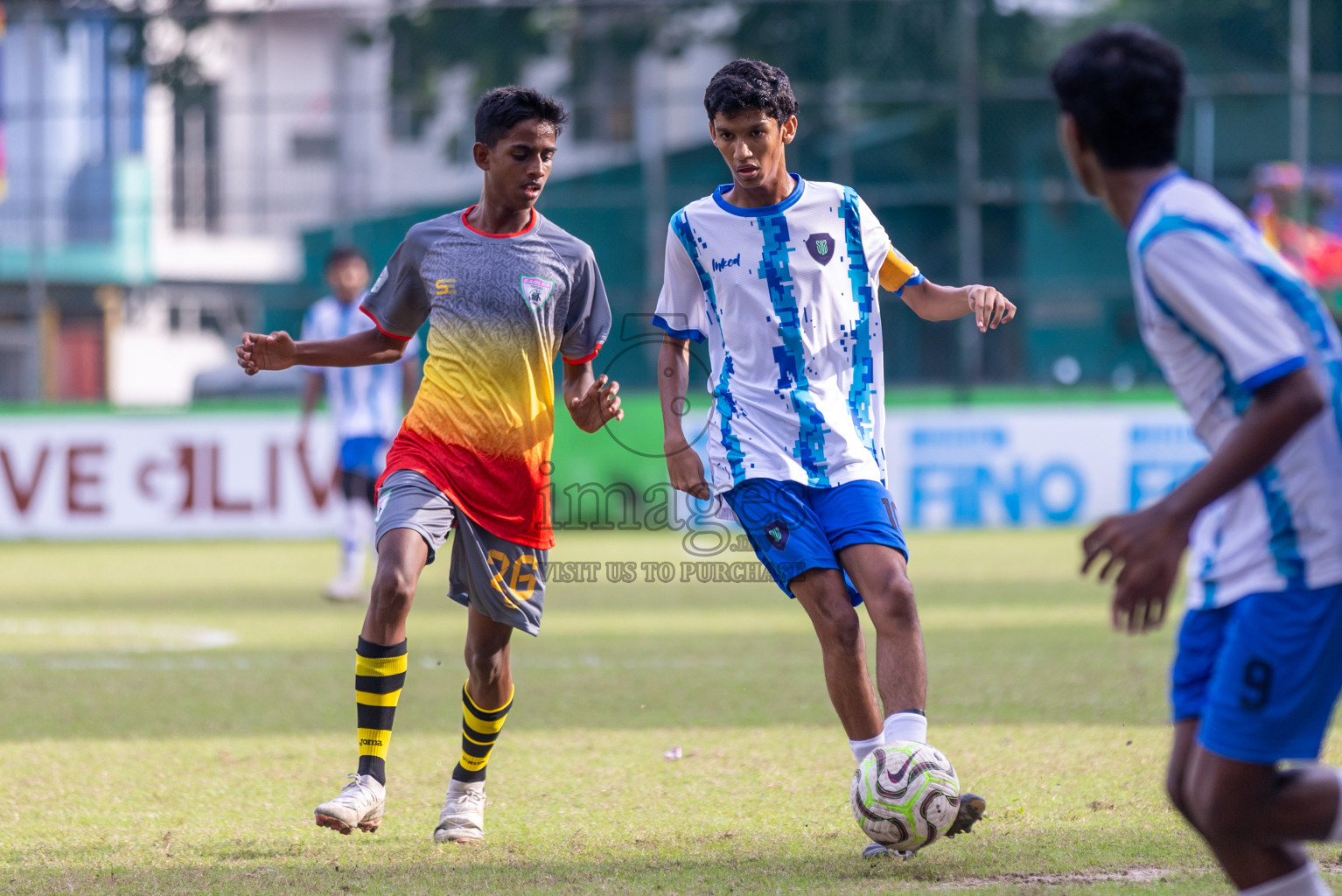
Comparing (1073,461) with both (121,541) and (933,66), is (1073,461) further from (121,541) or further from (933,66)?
(121,541)

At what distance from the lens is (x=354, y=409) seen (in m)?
11.2

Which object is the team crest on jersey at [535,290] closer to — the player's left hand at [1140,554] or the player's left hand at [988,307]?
the player's left hand at [988,307]

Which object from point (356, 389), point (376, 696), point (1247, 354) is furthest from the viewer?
point (356, 389)

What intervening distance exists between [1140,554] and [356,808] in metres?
2.45

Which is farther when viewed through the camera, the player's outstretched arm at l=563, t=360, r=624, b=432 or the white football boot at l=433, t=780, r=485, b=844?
the player's outstretched arm at l=563, t=360, r=624, b=432

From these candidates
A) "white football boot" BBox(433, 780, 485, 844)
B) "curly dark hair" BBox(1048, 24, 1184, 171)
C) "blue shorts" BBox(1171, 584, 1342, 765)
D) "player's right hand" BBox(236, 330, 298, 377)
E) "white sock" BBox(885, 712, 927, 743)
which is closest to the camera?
"blue shorts" BBox(1171, 584, 1342, 765)

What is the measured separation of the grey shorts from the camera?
15.5 ft

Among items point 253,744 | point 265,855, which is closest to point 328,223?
point 253,744

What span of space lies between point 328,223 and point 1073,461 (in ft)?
31.1

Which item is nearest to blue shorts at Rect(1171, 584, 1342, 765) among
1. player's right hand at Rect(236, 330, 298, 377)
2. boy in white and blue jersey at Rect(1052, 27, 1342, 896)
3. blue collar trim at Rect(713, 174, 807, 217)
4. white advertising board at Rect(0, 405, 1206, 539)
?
boy in white and blue jersey at Rect(1052, 27, 1342, 896)

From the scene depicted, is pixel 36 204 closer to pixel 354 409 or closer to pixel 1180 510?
pixel 354 409

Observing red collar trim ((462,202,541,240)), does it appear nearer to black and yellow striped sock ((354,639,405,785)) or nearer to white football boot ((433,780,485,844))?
black and yellow striped sock ((354,639,405,785))

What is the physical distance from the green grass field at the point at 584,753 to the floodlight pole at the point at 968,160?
7767 millimetres

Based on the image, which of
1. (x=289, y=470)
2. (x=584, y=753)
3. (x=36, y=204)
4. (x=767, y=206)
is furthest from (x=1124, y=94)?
(x=36, y=204)
